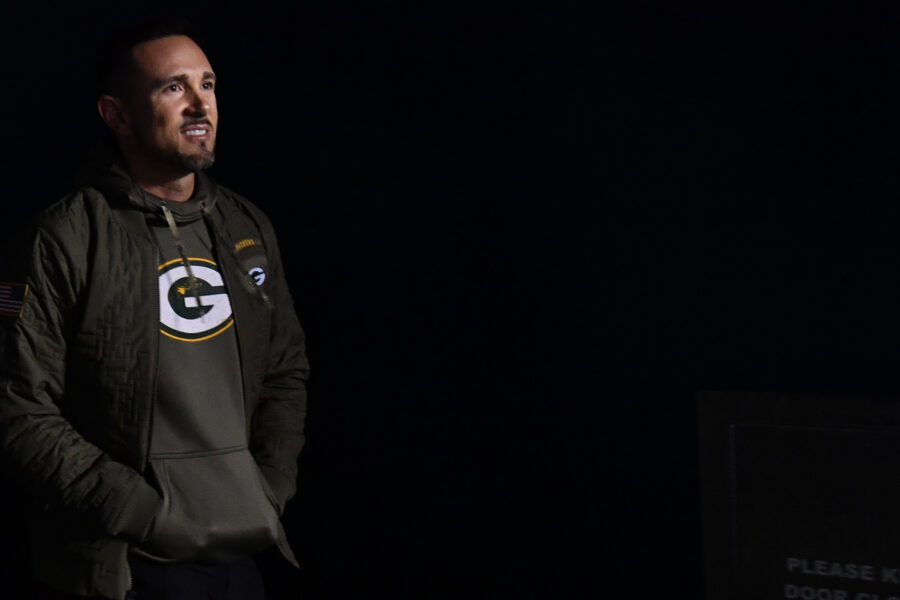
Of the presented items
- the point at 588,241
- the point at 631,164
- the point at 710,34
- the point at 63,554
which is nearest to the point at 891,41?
the point at 710,34

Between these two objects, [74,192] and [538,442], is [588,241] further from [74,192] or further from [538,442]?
[74,192]

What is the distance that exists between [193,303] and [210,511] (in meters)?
0.36

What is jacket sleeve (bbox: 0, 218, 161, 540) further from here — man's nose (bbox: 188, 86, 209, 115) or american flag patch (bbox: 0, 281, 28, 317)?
man's nose (bbox: 188, 86, 209, 115)

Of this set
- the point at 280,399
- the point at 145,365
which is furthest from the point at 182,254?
the point at 280,399

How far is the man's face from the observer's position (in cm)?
190

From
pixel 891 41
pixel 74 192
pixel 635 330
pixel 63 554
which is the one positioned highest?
pixel 891 41

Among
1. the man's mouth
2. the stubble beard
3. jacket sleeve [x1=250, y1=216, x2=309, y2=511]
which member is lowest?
jacket sleeve [x1=250, y1=216, x2=309, y2=511]

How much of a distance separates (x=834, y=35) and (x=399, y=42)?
0.90m

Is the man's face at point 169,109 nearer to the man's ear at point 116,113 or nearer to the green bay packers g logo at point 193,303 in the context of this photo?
the man's ear at point 116,113

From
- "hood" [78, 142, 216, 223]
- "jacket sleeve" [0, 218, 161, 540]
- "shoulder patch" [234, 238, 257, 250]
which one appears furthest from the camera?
"shoulder patch" [234, 238, 257, 250]

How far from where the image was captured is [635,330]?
207 cm

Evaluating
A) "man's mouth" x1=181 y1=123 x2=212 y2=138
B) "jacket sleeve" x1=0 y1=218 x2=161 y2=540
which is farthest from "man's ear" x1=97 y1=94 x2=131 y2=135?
"jacket sleeve" x1=0 y1=218 x2=161 y2=540

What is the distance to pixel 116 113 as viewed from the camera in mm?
1933

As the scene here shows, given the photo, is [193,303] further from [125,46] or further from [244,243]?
[125,46]
